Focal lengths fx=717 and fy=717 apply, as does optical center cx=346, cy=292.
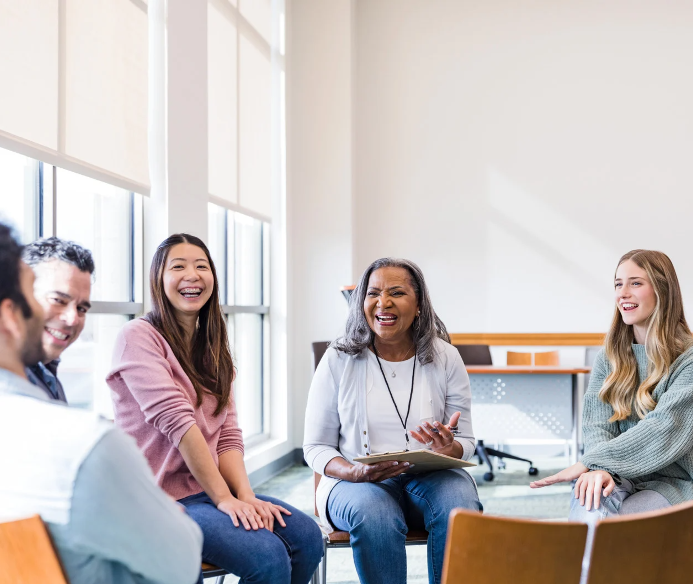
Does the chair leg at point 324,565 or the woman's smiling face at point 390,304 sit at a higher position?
the woman's smiling face at point 390,304

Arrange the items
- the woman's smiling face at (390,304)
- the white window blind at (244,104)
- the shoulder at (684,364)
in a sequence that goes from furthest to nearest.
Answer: the white window blind at (244,104) → the woman's smiling face at (390,304) → the shoulder at (684,364)

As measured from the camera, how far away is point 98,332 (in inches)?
133

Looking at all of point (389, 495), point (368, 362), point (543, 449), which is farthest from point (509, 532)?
point (543, 449)

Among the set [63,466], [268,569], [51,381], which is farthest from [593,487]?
[63,466]

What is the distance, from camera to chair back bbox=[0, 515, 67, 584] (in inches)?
37.0

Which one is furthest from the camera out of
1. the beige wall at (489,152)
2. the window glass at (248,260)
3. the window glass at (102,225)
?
the beige wall at (489,152)

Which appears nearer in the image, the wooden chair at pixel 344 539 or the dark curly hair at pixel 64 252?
the dark curly hair at pixel 64 252

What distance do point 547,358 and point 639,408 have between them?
11.1 ft

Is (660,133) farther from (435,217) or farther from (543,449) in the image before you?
(543,449)

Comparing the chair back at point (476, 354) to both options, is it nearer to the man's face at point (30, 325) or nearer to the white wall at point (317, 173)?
the white wall at point (317, 173)

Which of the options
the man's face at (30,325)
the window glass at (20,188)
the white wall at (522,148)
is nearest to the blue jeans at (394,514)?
the man's face at (30,325)

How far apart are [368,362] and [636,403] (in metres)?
0.86

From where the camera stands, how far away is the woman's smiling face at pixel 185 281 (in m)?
2.13

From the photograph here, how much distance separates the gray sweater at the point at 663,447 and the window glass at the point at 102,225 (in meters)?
2.14
